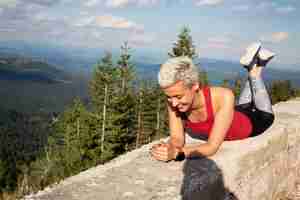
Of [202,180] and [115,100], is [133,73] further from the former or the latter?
[202,180]

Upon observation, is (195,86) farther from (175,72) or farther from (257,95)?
(257,95)

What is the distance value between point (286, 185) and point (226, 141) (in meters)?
1.30

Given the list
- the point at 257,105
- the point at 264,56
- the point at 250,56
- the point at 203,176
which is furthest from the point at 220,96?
the point at 264,56

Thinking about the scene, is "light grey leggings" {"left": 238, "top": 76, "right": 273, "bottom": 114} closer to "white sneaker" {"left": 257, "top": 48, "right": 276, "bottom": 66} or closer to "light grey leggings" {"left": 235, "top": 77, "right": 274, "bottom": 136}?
"light grey leggings" {"left": 235, "top": 77, "right": 274, "bottom": 136}

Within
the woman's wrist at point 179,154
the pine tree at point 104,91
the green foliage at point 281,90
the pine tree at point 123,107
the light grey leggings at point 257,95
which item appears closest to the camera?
the woman's wrist at point 179,154

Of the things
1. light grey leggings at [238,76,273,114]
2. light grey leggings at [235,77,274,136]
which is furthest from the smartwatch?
light grey leggings at [238,76,273,114]

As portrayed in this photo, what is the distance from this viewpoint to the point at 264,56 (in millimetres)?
5035

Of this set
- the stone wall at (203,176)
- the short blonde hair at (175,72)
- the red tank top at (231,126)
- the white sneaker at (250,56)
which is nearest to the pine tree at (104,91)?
the white sneaker at (250,56)

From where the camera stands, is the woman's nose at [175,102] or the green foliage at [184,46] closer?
the woman's nose at [175,102]

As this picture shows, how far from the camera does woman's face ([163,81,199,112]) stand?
129 inches

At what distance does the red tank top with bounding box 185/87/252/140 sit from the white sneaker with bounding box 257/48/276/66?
1.04 meters

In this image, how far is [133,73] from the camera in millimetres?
36719

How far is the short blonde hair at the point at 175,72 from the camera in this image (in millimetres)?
3217

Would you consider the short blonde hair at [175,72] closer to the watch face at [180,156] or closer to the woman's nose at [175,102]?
the woman's nose at [175,102]
